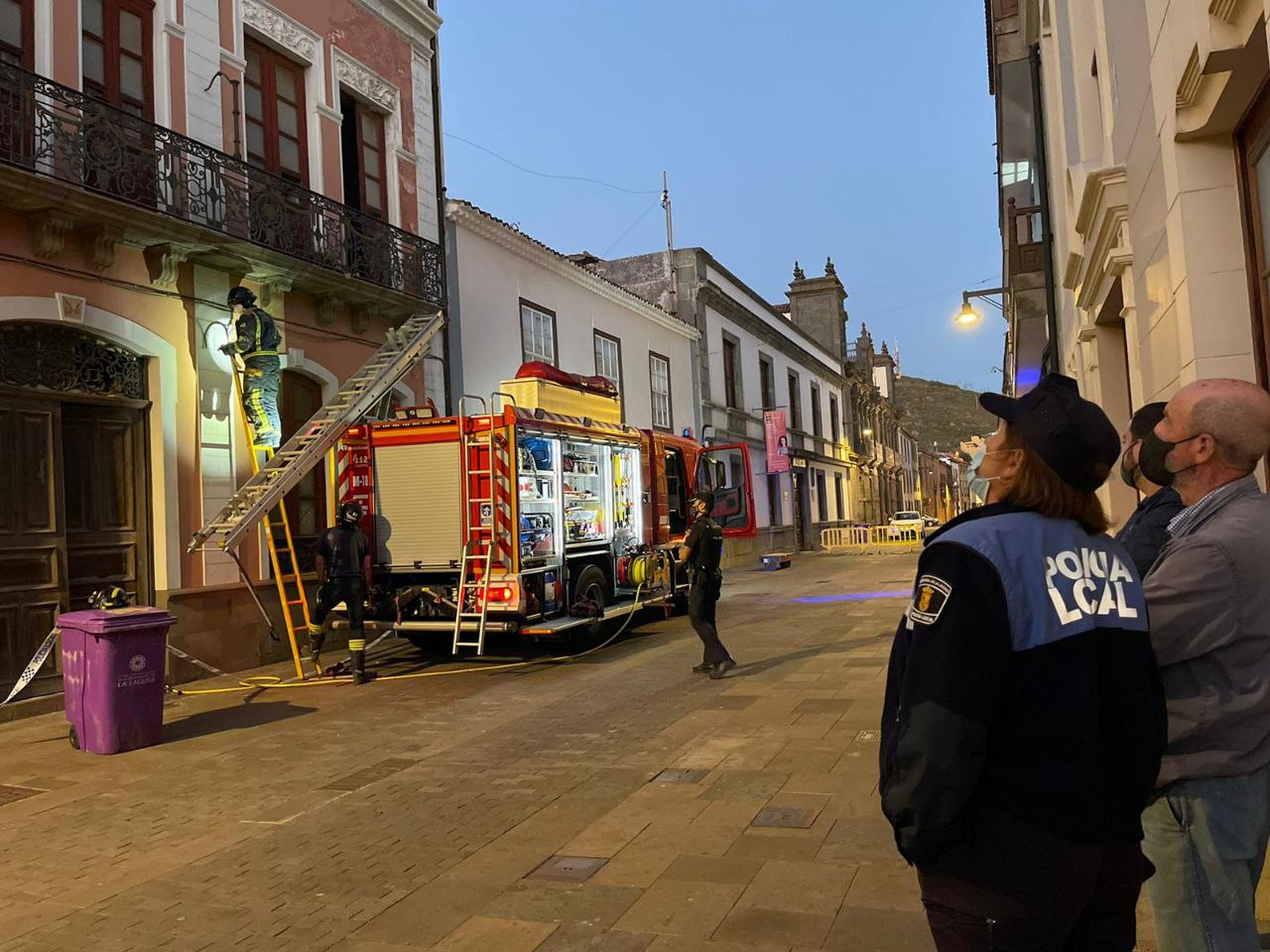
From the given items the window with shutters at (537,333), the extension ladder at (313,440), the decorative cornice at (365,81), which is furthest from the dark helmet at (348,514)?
the window with shutters at (537,333)

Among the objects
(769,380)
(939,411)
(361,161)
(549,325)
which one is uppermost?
(939,411)

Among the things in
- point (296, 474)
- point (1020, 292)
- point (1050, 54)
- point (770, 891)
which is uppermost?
point (1050, 54)

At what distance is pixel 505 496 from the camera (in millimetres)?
10602

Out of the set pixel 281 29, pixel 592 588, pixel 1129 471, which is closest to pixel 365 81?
pixel 281 29

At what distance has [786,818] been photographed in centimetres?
508

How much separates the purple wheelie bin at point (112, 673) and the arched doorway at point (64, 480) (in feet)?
7.65

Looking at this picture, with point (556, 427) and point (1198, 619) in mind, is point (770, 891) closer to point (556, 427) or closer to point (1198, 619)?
point (1198, 619)

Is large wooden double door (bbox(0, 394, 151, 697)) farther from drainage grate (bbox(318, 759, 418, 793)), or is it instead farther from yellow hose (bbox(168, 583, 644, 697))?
drainage grate (bbox(318, 759, 418, 793))

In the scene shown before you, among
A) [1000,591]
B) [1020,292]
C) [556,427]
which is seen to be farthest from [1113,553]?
[1020,292]

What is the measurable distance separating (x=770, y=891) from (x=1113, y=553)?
265 cm

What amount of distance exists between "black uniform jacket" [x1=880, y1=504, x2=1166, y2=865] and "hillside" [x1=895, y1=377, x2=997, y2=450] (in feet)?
381

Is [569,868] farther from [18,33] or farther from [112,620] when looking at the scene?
[18,33]

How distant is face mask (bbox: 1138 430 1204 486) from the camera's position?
8.72ft

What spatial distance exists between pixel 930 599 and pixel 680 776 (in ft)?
14.4
